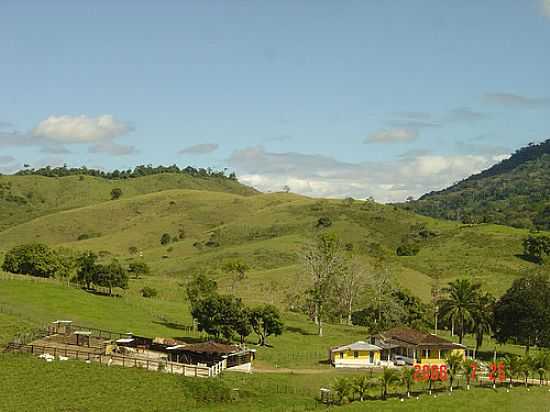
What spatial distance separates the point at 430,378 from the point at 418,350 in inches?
605

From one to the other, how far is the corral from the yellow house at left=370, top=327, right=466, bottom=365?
52.4ft

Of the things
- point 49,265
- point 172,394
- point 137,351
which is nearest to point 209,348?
point 137,351

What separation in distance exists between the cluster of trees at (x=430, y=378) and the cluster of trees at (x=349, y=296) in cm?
2669

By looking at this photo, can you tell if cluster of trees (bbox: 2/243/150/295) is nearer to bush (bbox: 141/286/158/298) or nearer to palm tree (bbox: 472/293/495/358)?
bush (bbox: 141/286/158/298)

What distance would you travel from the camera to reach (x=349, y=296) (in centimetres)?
10788

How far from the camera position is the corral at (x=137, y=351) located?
59031 mm

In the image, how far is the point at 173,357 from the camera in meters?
64.2

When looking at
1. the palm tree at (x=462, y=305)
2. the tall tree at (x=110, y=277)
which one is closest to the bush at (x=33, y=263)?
the tall tree at (x=110, y=277)

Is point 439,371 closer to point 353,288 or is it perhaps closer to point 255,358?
point 255,358

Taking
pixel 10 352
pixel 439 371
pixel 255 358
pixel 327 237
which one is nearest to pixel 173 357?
pixel 255 358

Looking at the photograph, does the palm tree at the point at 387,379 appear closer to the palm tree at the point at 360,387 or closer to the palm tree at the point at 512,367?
the palm tree at the point at 360,387

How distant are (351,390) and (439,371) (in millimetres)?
12342

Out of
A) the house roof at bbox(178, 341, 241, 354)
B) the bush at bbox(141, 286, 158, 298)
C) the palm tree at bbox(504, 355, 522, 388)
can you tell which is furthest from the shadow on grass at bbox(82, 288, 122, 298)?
the palm tree at bbox(504, 355, 522, 388)

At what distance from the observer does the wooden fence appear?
5831 centimetres
